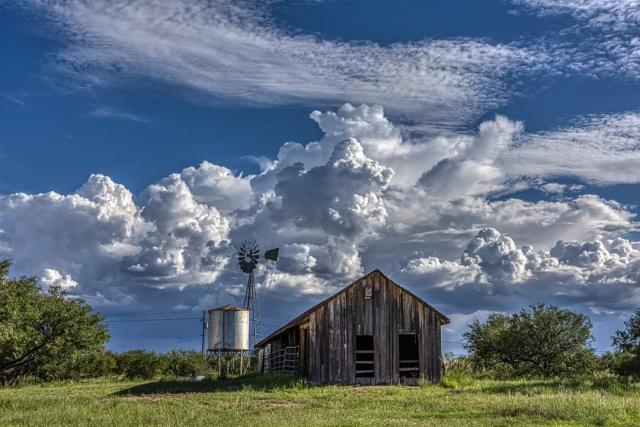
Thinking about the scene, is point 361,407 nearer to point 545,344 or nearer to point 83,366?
point 545,344

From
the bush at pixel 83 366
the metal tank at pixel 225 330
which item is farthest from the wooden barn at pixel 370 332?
the bush at pixel 83 366

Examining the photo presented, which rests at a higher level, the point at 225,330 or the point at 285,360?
the point at 225,330

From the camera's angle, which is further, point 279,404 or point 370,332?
point 370,332

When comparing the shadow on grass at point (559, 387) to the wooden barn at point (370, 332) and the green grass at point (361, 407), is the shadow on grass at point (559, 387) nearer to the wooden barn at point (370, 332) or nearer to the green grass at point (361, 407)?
the green grass at point (361, 407)

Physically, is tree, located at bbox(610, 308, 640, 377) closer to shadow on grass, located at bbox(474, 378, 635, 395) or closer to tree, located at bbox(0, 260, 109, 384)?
shadow on grass, located at bbox(474, 378, 635, 395)

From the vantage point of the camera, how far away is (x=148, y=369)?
62500mm

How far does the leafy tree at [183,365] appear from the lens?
A: 65.1 metres

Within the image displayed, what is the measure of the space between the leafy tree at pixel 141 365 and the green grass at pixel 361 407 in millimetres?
29014

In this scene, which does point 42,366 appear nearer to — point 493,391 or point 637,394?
point 493,391

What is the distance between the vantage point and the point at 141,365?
206 ft

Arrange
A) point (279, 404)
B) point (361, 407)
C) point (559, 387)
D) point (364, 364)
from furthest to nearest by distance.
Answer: point (364, 364) < point (559, 387) < point (279, 404) < point (361, 407)

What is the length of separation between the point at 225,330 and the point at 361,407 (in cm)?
2853

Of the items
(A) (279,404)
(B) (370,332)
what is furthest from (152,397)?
(B) (370,332)

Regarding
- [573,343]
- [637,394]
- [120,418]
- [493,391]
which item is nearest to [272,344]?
[573,343]
